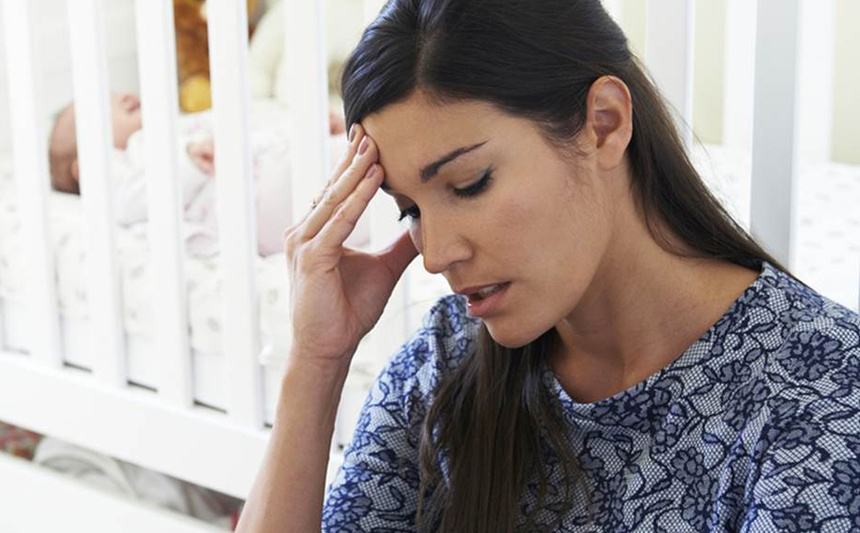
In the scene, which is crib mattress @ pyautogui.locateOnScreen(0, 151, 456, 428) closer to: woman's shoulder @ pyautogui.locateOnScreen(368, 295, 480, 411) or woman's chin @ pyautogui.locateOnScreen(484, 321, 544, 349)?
woman's shoulder @ pyautogui.locateOnScreen(368, 295, 480, 411)

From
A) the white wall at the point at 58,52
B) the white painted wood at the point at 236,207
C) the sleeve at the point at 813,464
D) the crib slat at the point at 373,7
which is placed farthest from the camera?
the white wall at the point at 58,52

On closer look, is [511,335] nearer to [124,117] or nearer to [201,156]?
[201,156]

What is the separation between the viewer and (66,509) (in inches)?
83.5

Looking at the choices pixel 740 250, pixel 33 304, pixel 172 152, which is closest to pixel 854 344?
pixel 740 250

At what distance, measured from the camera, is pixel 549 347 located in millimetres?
1253

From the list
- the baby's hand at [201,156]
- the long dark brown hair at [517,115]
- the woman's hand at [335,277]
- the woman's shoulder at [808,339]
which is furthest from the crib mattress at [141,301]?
the woman's shoulder at [808,339]

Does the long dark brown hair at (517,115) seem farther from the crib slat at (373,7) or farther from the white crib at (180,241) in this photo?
the crib slat at (373,7)

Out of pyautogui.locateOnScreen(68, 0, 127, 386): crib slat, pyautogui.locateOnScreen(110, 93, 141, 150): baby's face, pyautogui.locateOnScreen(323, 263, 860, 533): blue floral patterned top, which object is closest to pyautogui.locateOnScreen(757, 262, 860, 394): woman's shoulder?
pyautogui.locateOnScreen(323, 263, 860, 533): blue floral patterned top

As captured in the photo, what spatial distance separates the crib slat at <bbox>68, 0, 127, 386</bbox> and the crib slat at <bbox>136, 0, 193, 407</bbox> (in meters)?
0.08

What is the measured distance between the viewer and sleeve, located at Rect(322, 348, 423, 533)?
1276 millimetres

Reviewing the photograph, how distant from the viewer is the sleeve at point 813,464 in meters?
0.97

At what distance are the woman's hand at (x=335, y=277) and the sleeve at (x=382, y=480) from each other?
2.8 inches

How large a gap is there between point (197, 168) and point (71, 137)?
1.00 ft

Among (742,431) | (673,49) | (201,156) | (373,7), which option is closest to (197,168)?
(201,156)
